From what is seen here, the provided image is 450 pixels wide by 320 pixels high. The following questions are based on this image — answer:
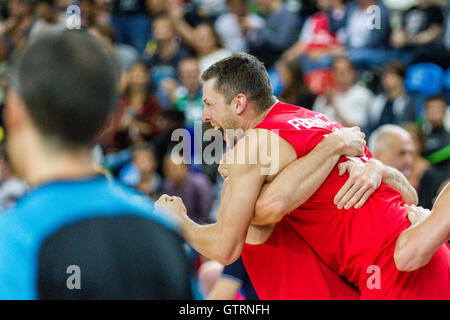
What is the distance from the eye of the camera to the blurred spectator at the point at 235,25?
9359 millimetres

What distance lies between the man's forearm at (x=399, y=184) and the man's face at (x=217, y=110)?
32.3 inches

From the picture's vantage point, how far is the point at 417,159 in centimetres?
667

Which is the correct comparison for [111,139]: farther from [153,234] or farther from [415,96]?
[153,234]

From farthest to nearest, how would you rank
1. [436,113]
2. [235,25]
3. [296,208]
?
[235,25] < [436,113] < [296,208]

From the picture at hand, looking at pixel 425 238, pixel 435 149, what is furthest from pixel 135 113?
pixel 425 238

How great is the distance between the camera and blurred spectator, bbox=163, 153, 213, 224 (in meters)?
6.99

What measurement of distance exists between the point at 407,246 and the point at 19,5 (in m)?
8.37

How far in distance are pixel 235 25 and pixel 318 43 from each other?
127 cm

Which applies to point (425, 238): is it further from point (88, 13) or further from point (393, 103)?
point (88, 13)

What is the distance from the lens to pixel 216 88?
3.51 metres

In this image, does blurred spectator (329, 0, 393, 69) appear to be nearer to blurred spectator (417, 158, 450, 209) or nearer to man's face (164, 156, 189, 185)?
blurred spectator (417, 158, 450, 209)

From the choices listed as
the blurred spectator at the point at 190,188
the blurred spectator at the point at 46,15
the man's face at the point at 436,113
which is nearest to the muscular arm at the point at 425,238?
the blurred spectator at the point at 190,188

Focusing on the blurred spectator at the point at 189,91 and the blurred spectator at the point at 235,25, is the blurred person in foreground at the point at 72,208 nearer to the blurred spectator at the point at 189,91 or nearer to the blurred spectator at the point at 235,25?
the blurred spectator at the point at 189,91

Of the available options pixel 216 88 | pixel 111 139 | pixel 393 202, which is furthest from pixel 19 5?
pixel 393 202
